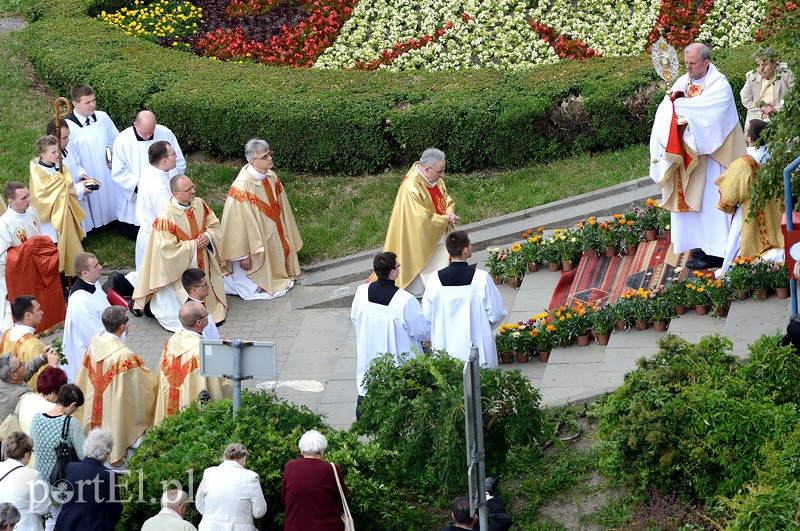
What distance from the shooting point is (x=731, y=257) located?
13.0m

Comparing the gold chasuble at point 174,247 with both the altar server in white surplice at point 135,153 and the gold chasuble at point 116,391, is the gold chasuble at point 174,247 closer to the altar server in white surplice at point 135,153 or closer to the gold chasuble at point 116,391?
the altar server in white surplice at point 135,153

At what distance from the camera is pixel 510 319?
536 inches

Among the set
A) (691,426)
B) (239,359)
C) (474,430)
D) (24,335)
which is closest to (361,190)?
(24,335)

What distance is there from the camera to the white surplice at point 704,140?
1332 cm

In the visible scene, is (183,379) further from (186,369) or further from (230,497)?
(230,497)

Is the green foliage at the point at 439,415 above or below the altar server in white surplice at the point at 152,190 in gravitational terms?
above

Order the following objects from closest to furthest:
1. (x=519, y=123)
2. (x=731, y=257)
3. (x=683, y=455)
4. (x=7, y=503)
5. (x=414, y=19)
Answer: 1. (x=7, y=503)
2. (x=683, y=455)
3. (x=731, y=257)
4. (x=519, y=123)
5. (x=414, y=19)

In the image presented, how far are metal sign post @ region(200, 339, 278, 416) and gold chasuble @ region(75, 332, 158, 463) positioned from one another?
1.95 m

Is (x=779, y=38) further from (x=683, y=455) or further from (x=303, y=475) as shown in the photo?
(x=303, y=475)

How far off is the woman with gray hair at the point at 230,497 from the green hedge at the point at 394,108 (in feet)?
26.2

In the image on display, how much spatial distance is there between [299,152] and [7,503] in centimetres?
895

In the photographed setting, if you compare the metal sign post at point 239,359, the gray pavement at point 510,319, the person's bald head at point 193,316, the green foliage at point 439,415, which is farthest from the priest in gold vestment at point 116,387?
the green foliage at point 439,415

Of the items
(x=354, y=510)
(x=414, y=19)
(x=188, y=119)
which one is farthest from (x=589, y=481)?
(x=414, y=19)

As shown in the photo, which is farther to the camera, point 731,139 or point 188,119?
point 188,119
